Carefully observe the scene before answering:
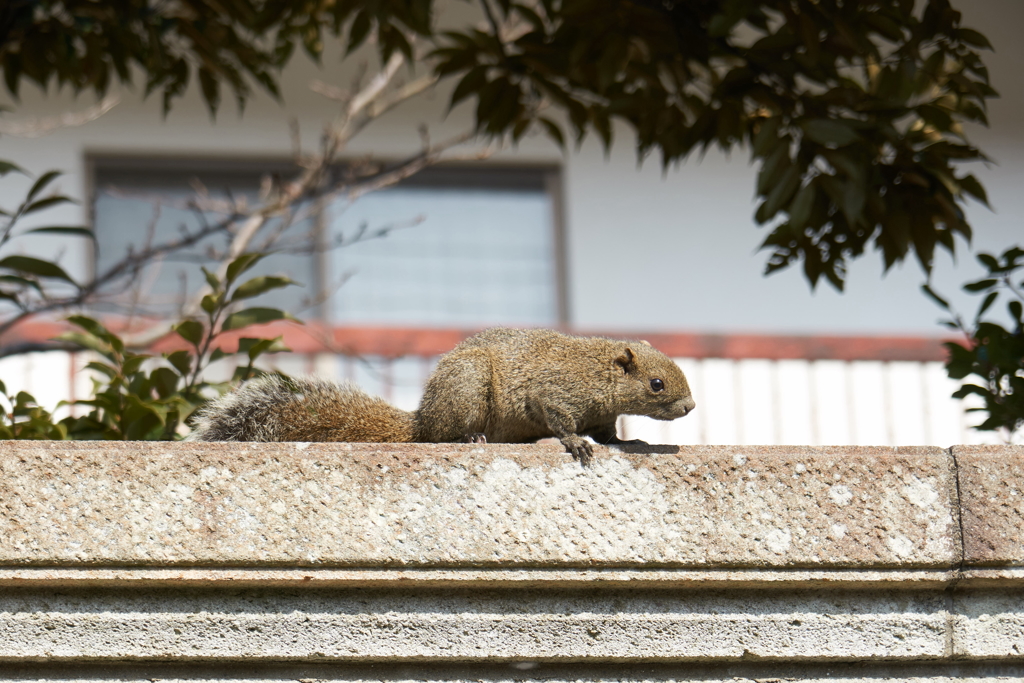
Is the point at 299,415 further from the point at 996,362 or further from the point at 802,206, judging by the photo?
the point at 996,362

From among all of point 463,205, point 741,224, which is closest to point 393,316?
point 463,205

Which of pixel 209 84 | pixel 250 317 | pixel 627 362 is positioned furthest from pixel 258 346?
pixel 209 84

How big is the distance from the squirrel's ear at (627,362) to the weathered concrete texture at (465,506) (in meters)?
0.44

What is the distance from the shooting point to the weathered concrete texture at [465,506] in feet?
5.36

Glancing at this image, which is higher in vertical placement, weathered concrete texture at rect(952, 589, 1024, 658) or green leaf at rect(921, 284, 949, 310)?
green leaf at rect(921, 284, 949, 310)

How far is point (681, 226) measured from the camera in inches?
270

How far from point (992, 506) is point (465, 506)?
0.87 metres

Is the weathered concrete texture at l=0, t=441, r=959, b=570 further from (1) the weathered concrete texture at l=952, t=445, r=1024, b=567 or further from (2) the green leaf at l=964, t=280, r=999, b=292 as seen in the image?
(2) the green leaf at l=964, t=280, r=999, b=292

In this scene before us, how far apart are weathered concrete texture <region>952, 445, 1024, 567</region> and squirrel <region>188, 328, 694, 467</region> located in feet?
2.00

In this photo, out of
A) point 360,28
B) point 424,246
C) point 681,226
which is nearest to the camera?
point 360,28

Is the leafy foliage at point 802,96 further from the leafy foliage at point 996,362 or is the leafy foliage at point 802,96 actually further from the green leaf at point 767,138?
the leafy foliage at point 996,362

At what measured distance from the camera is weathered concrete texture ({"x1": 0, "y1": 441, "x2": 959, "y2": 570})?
163 cm

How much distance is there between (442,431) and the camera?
2102 millimetres

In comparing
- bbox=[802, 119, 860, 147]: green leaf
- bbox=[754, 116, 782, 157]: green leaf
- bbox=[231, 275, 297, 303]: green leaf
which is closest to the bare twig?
bbox=[231, 275, 297, 303]: green leaf
